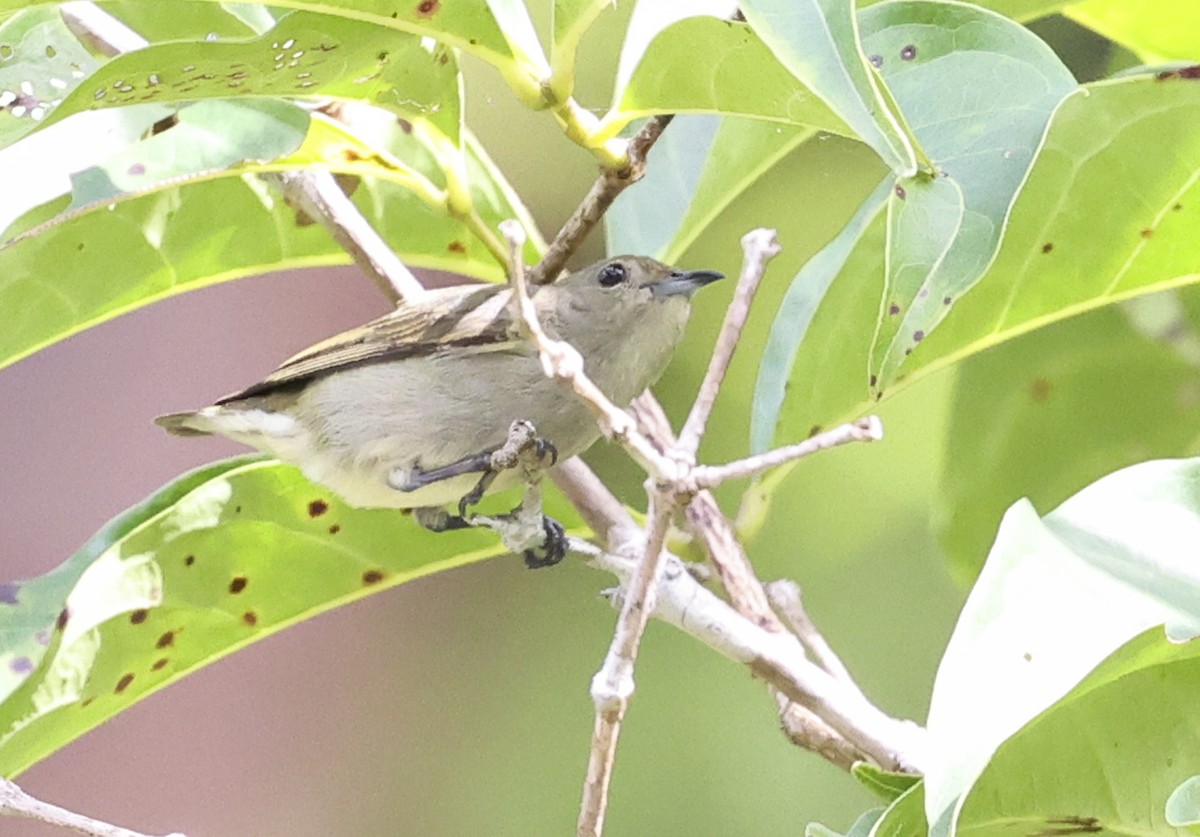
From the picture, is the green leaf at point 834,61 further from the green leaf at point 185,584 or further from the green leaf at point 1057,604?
the green leaf at point 185,584

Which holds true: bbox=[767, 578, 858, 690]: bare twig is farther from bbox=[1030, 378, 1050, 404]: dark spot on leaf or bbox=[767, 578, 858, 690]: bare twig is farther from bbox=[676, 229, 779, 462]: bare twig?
bbox=[1030, 378, 1050, 404]: dark spot on leaf

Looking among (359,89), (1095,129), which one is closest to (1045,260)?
(1095,129)

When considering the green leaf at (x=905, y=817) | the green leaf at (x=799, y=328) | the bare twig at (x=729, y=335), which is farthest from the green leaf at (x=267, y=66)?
the green leaf at (x=905, y=817)

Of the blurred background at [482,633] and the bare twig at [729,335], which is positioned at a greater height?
the blurred background at [482,633]

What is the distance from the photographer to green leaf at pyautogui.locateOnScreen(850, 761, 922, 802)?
1.09 metres

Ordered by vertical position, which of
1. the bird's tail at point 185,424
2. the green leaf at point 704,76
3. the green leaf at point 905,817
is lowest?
the green leaf at point 905,817

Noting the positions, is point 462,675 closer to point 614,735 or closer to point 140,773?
point 140,773

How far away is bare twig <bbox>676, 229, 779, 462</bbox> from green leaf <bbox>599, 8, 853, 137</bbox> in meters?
0.12

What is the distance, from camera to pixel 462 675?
144 inches

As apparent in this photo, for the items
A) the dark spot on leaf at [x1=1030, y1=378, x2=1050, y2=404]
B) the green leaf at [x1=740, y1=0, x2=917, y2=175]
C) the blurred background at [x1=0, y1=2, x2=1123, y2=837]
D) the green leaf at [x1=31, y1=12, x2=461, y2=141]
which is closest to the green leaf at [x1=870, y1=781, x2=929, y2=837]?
the green leaf at [x1=740, y1=0, x2=917, y2=175]

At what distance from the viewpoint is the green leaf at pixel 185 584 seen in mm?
1483

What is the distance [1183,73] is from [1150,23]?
27 cm

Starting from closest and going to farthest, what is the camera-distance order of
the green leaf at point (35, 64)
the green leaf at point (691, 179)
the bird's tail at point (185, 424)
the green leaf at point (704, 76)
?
the green leaf at point (704, 76)
the green leaf at point (35, 64)
the green leaf at point (691, 179)
the bird's tail at point (185, 424)

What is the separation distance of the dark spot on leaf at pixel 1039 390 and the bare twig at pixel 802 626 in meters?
0.54
